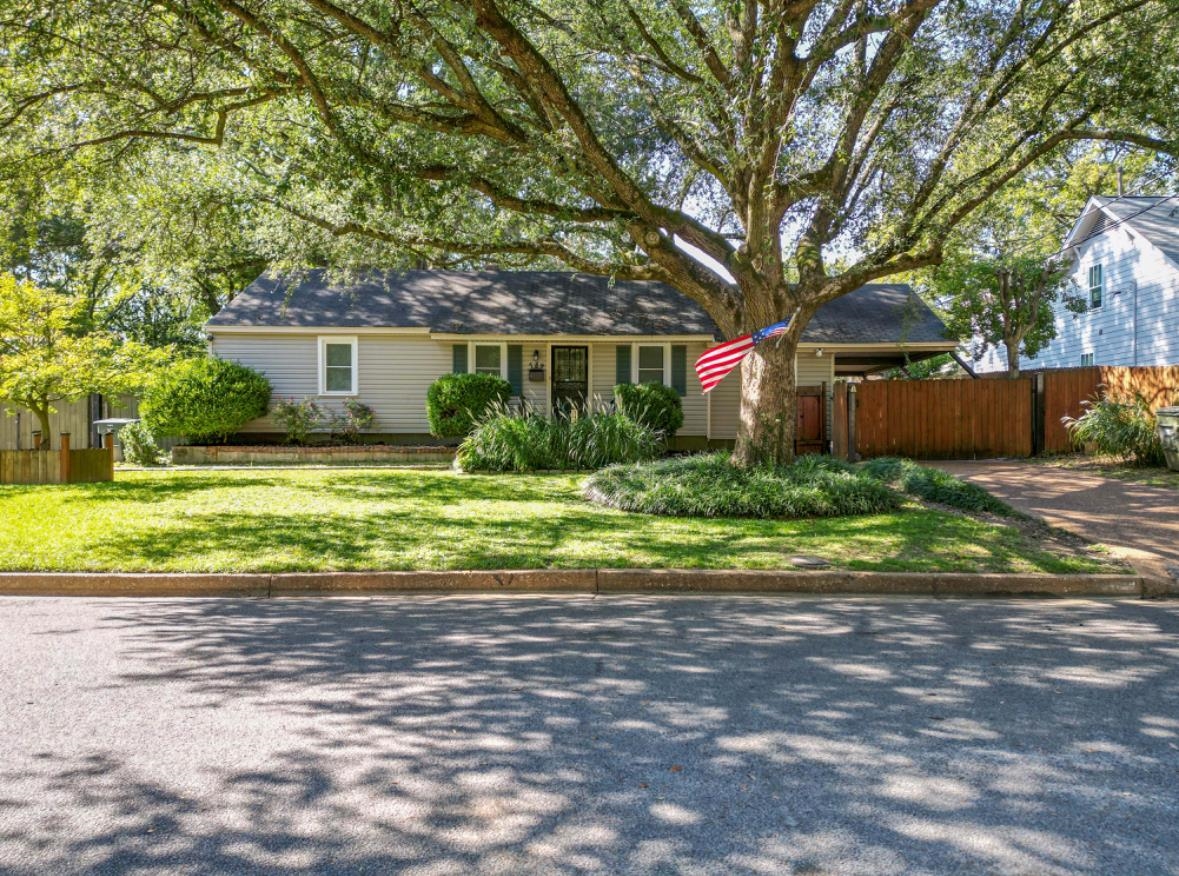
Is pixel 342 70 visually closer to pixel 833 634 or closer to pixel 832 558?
pixel 832 558

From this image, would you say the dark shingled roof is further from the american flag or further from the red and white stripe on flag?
the red and white stripe on flag

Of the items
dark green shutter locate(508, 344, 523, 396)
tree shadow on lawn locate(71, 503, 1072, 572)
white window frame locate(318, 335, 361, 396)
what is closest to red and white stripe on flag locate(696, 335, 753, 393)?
tree shadow on lawn locate(71, 503, 1072, 572)

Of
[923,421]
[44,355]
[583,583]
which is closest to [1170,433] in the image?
[923,421]

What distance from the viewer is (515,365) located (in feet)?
65.3

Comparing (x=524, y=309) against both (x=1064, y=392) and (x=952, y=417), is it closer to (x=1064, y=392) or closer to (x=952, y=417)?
(x=952, y=417)

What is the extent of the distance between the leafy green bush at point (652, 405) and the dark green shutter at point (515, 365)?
9.81ft

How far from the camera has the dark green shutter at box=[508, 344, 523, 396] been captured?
1986 cm

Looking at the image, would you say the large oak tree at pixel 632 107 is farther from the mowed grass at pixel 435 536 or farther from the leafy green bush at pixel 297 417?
the leafy green bush at pixel 297 417

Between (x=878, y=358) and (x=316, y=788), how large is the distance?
2108cm

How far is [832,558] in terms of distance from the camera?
7.78 meters

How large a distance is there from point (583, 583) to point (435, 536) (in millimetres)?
2104

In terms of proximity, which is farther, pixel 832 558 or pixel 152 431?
pixel 152 431

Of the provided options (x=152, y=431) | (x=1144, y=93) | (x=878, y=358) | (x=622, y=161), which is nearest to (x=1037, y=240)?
(x=878, y=358)

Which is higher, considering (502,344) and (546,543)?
(502,344)
